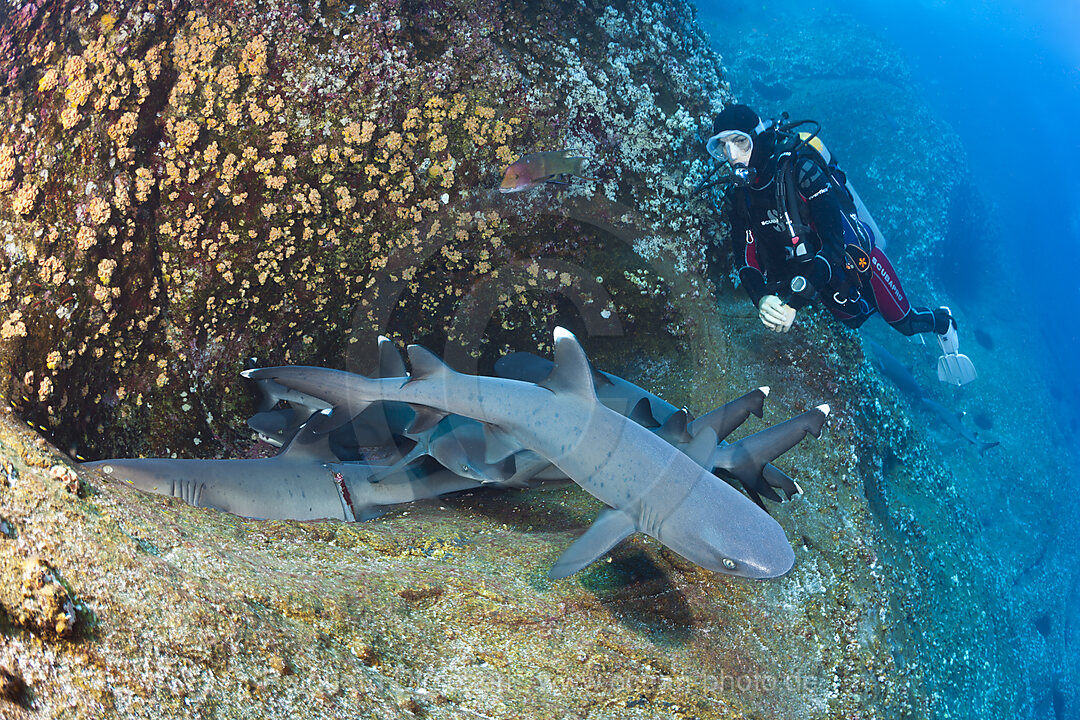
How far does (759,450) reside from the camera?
3.38 m

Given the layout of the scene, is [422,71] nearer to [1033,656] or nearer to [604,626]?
[604,626]

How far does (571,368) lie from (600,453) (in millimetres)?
476

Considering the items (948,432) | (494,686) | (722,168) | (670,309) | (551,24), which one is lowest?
(948,432)

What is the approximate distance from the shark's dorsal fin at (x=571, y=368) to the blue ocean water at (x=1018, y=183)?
5.57 m

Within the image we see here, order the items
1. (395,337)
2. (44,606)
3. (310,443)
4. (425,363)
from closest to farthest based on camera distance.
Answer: (44,606)
(425,363)
(310,443)
(395,337)

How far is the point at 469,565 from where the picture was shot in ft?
9.96

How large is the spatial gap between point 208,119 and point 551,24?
2.76m

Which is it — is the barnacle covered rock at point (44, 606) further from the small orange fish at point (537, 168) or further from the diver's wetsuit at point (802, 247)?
the diver's wetsuit at point (802, 247)

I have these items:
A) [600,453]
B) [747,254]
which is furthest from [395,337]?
[747,254]

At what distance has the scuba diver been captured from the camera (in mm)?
4723

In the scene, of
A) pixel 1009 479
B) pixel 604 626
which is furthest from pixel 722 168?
pixel 1009 479

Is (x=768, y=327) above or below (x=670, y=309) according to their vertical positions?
below

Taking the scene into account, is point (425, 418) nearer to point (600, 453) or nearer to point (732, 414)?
point (600, 453)

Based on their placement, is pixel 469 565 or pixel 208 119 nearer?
pixel 469 565
